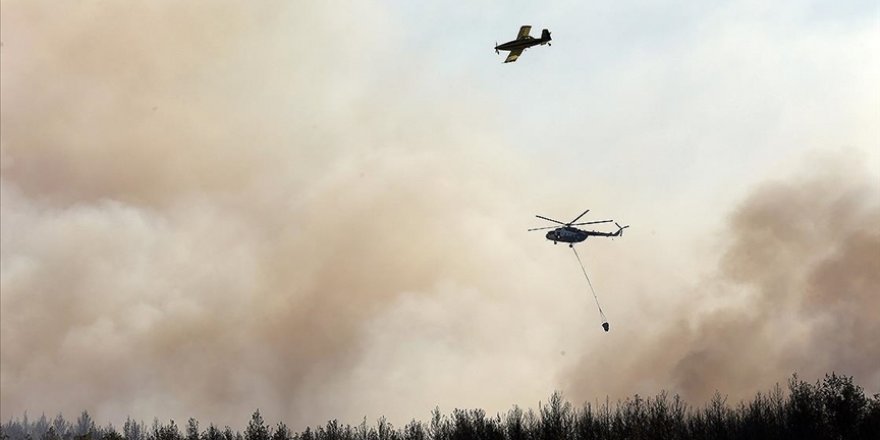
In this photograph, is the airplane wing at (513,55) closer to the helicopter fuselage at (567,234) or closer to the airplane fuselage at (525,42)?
the airplane fuselage at (525,42)

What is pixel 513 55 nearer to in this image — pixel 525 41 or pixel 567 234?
pixel 525 41

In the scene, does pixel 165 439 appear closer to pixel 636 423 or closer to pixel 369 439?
pixel 369 439

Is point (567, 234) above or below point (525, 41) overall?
below

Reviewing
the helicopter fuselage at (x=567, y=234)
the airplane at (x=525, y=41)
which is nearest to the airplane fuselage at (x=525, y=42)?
the airplane at (x=525, y=41)

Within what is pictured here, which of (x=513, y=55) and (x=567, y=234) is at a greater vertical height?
(x=513, y=55)

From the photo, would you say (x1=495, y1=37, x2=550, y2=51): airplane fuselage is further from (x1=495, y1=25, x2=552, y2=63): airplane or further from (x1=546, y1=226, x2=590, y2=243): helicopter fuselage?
(x1=546, y1=226, x2=590, y2=243): helicopter fuselage

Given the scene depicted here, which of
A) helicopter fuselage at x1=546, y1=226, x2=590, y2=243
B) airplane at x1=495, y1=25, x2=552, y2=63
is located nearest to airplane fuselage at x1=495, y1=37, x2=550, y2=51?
airplane at x1=495, y1=25, x2=552, y2=63

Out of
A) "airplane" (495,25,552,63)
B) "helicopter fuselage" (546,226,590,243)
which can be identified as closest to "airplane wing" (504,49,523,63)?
"airplane" (495,25,552,63)

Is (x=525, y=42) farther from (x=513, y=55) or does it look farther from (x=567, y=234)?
(x=567, y=234)

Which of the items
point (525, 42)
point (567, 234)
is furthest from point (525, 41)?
point (567, 234)

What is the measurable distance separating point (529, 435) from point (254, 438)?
→ 45.1 metres

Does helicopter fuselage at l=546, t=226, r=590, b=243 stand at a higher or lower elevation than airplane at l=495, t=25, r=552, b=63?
lower

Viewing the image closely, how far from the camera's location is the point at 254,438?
474 feet

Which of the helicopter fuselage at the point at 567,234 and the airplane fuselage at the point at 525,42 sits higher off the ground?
the airplane fuselage at the point at 525,42
